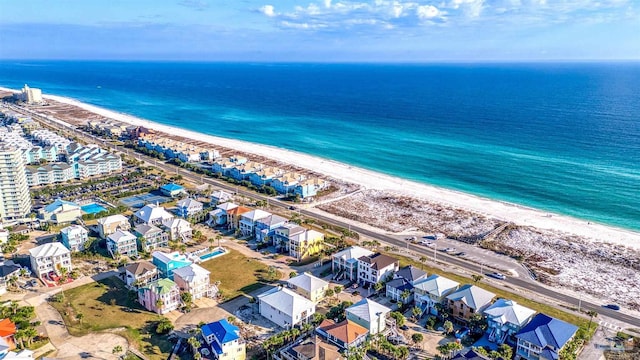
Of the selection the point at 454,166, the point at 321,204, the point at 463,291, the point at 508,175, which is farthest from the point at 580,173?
the point at 463,291

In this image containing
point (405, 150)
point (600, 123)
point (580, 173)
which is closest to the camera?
point (580, 173)

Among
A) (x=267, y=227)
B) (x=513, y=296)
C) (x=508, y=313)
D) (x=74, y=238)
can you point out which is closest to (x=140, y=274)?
(x=74, y=238)

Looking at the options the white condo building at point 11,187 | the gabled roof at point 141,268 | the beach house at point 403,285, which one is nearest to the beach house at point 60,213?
the white condo building at point 11,187

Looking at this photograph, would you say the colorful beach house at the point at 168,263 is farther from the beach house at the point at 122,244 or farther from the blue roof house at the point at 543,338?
the blue roof house at the point at 543,338

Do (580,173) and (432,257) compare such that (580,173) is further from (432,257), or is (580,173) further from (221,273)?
(221,273)

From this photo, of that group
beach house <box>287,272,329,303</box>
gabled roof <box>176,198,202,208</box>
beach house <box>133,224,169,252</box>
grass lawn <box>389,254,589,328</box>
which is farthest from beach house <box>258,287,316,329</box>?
gabled roof <box>176,198,202,208</box>

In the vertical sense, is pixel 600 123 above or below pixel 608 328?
above
